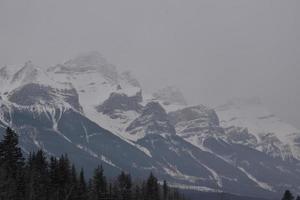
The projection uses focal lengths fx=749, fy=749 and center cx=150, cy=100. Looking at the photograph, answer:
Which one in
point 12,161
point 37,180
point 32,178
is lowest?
point 32,178

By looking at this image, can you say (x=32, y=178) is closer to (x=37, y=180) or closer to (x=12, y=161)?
(x=12, y=161)

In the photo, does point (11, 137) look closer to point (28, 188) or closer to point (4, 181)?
point (28, 188)

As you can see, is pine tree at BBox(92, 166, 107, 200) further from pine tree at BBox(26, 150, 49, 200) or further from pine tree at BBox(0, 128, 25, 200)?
pine tree at BBox(0, 128, 25, 200)

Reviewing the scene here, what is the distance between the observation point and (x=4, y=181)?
110438 millimetres

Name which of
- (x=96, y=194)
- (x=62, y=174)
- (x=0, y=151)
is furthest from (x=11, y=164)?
(x=96, y=194)

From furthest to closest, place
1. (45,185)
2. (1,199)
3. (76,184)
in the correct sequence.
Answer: (76,184), (45,185), (1,199)

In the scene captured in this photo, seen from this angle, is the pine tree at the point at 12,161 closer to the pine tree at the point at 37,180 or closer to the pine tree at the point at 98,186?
the pine tree at the point at 37,180

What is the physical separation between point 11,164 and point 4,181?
70.6 ft

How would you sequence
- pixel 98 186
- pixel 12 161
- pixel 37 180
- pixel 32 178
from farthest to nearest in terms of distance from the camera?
1. pixel 98 186
2. pixel 37 180
3. pixel 12 161
4. pixel 32 178

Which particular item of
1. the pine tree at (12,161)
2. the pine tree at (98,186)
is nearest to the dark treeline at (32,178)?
the pine tree at (12,161)

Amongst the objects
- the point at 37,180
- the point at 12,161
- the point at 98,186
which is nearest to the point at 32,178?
the point at 12,161

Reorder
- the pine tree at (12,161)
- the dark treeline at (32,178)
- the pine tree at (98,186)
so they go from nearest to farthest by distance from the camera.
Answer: the dark treeline at (32,178) < the pine tree at (12,161) < the pine tree at (98,186)

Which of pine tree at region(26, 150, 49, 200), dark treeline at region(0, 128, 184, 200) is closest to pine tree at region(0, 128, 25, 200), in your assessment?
dark treeline at region(0, 128, 184, 200)

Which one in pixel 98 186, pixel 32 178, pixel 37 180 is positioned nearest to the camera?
pixel 32 178
